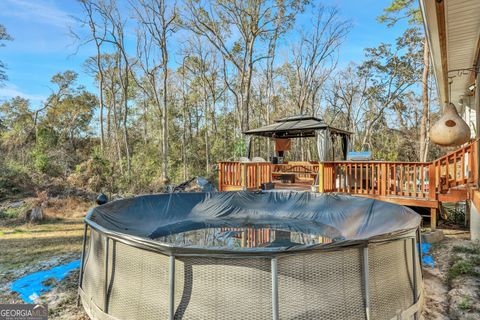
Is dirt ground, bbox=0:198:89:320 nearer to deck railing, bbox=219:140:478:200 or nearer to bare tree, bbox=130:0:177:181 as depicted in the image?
deck railing, bbox=219:140:478:200

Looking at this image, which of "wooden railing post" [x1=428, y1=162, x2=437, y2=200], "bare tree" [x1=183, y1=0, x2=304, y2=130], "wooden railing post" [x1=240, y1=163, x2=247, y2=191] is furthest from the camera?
"bare tree" [x1=183, y1=0, x2=304, y2=130]

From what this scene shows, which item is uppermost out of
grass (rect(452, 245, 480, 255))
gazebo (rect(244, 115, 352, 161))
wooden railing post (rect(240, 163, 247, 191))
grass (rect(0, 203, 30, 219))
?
gazebo (rect(244, 115, 352, 161))

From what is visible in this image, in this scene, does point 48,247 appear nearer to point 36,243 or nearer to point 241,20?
point 36,243

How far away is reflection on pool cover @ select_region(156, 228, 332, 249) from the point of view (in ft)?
17.8

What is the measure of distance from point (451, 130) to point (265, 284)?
13.2ft

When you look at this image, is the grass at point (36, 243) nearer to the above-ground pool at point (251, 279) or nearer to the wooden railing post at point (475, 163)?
the above-ground pool at point (251, 279)

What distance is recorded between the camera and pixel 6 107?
22938 millimetres

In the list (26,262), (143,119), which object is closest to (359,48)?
(143,119)

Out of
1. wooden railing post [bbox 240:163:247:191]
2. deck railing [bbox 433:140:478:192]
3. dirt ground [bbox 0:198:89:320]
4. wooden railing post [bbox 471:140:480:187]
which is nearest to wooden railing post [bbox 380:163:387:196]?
deck railing [bbox 433:140:478:192]

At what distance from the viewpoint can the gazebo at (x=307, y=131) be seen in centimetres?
948

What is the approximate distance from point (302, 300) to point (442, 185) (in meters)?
5.55

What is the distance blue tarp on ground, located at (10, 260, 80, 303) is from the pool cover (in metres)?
0.86


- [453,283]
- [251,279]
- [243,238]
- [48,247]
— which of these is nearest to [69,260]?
[48,247]

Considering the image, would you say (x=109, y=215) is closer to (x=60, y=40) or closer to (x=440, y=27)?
(x=440, y=27)
